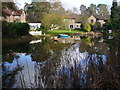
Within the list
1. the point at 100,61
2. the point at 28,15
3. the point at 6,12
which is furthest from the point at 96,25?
the point at 100,61

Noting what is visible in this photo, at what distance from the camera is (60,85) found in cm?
293

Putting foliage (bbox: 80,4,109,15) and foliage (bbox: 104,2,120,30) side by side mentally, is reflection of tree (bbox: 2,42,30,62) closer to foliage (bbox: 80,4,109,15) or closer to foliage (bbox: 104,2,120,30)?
foliage (bbox: 104,2,120,30)

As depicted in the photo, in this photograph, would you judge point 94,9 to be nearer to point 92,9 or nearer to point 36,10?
point 92,9

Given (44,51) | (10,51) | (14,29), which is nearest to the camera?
(44,51)

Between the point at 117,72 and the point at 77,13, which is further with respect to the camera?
the point at 77,13

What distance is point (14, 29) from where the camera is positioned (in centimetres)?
1648

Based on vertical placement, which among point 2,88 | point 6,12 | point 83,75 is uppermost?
point 6,12

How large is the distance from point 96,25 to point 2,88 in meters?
32.9

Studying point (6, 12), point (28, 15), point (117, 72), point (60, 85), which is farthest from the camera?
point (28, 15)

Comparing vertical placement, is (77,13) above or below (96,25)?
above

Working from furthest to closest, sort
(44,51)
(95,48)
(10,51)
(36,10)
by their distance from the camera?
(36,10), (10,51), (44,51), (95,48)

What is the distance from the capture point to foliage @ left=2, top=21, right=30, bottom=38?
13596 mm

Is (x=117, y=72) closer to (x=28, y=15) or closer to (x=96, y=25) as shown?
(x=96, y=25)

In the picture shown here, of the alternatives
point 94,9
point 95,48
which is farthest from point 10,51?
point 94,9
